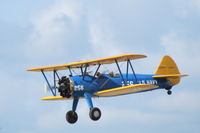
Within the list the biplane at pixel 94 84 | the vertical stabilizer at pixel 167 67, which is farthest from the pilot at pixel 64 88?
the vertical stabilizer at pixel 167 67

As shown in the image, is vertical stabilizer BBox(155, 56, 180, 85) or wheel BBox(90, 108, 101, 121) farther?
vertical stabilizer BBox(155, 56, 180, 85)

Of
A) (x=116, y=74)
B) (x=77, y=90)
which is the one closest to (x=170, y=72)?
(x=116, y=74)

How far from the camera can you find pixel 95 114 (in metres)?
29.9

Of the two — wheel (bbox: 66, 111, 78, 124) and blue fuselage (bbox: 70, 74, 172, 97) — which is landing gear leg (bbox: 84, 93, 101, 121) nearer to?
blue fuselage (bbox: 70, 74, 172, 97)

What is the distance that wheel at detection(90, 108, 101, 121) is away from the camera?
29.8m

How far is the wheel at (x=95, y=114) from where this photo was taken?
97.7ft

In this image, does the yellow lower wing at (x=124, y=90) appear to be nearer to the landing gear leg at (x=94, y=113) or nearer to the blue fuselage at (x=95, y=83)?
the blue fuselage at (x=95, y=83)

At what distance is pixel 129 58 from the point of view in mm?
30281

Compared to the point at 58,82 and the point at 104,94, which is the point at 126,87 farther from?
the point at 58,82

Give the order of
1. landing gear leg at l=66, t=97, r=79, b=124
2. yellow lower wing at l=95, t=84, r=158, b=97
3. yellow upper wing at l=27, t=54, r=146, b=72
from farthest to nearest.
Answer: landing gear leg at l=66, t=97, r=79, b=124
yellow upper wing at l=27, t=54, r=146, b=72
yellow lower wing at l=95, t=84, r=158, b=97

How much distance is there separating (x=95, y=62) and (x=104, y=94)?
1.74m

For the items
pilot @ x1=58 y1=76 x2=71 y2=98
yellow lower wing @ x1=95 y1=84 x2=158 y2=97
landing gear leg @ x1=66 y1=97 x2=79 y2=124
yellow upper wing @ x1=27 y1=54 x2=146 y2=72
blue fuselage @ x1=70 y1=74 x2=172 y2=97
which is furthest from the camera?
landing gear leg @ x1=66 y1=97 x2=79 y2=124

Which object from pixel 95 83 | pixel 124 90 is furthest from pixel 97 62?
pixel 124 90

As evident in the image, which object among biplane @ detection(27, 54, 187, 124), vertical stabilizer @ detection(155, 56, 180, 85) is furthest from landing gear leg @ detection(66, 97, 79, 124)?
vertical stabilizer @ detection(155, 56, 180, 85)
